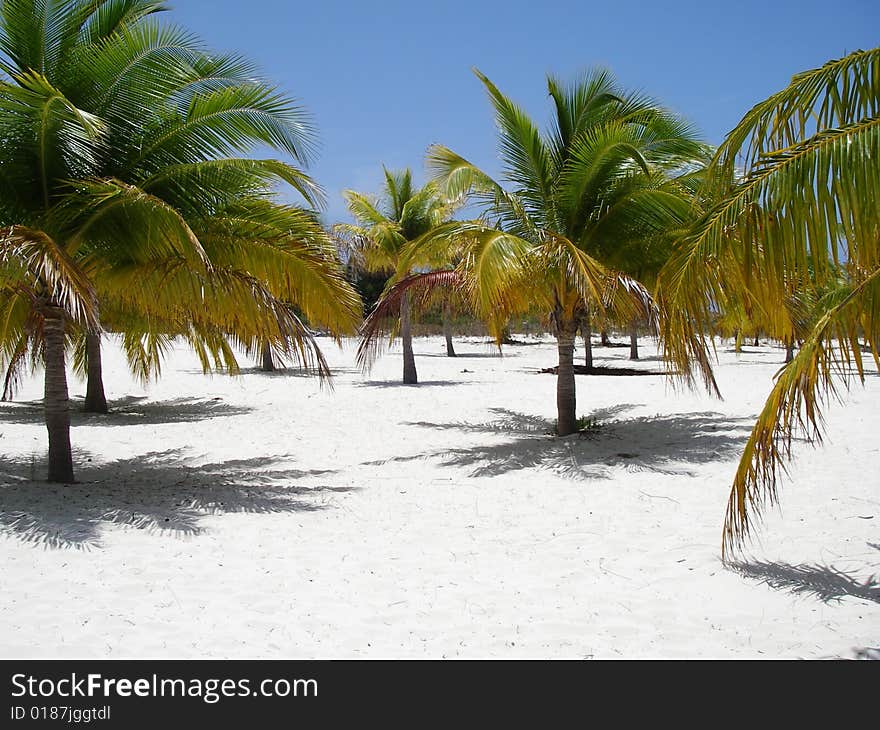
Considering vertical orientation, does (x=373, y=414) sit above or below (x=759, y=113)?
below

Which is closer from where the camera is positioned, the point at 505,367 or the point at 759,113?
the point at 759,113

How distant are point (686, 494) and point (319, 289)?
4315mm

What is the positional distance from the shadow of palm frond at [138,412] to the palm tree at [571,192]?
19.2ft

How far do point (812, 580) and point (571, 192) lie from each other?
6.14m

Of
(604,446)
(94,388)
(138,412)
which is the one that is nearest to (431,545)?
(604,446)

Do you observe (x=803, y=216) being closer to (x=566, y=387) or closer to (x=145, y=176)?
(x=145, y=176)

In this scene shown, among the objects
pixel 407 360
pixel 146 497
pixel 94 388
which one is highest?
pixel 407 360

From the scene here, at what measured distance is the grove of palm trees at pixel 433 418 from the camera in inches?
143

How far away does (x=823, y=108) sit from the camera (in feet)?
11.6

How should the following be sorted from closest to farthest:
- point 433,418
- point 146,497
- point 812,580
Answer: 1. point 812,580
2. point 146,497
3. point 433,418

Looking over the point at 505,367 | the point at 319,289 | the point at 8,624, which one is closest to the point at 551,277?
the point at 319,289

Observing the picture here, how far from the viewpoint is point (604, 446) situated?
383 inches
